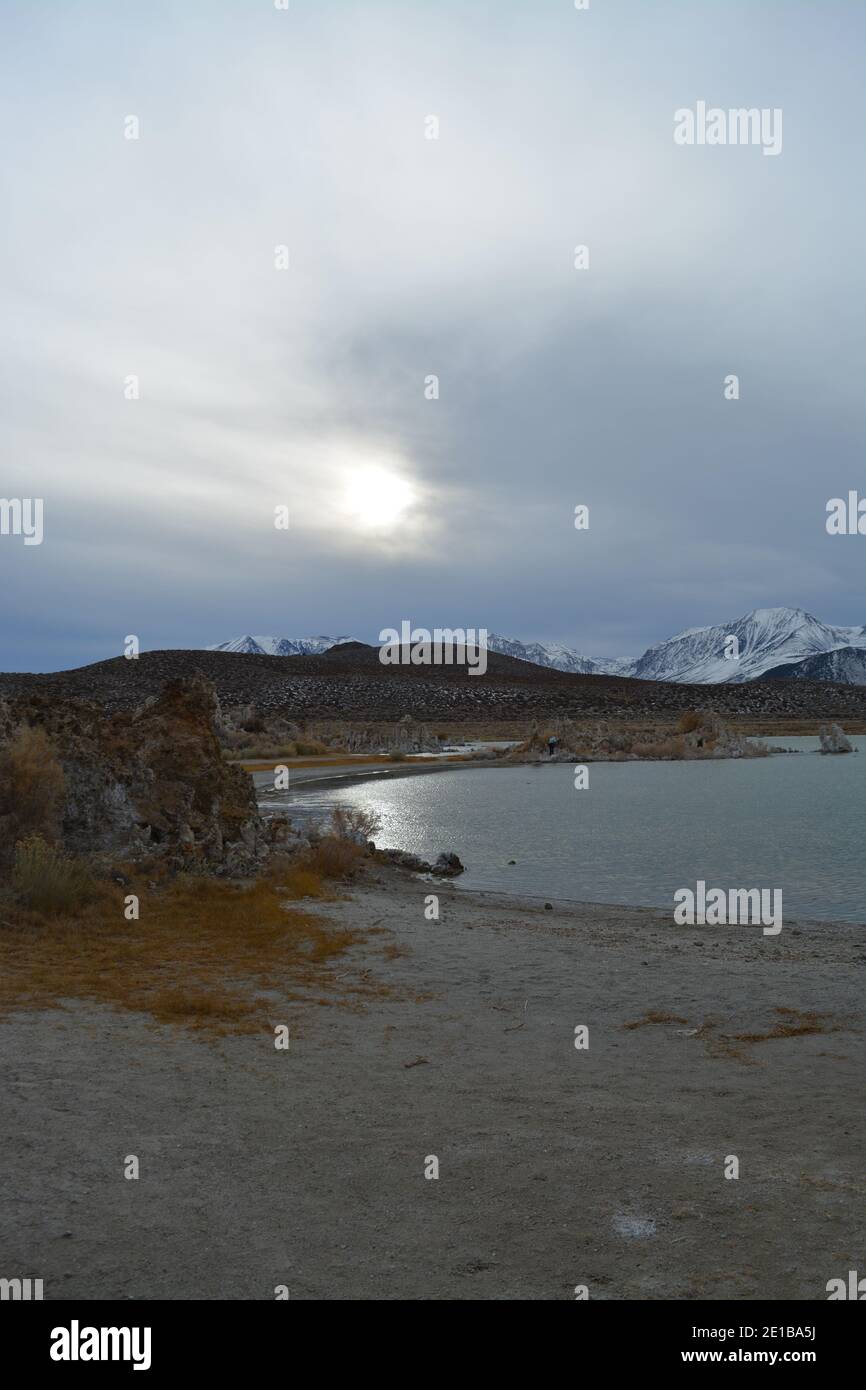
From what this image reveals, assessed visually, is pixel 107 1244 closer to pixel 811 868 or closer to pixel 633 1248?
pixel 633 1248

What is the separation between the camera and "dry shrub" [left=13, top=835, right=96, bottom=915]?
36.4 feet

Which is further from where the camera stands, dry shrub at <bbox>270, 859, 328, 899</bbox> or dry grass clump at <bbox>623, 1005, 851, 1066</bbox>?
dry shrub at <bbox>270, 859, 328, 899</bbox>

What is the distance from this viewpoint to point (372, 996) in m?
8.97

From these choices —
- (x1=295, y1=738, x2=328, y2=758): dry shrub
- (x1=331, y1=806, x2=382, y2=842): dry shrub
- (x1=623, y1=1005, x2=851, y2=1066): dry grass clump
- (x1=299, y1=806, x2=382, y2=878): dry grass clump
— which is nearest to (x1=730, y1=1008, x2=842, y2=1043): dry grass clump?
(x1=623, y1=1005, x2=851, y2=1066): dry grass clump

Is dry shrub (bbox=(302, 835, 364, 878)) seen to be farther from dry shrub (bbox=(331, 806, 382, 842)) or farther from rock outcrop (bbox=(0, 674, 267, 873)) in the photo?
rock outcrop (bbox=(0, 674, 267, 873))

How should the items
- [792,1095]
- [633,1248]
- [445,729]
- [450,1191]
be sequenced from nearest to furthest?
[633,1248] < [450,1191] < [792,1095] < [445,729]

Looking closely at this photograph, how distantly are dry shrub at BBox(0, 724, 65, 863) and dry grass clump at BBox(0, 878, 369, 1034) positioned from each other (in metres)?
1.40

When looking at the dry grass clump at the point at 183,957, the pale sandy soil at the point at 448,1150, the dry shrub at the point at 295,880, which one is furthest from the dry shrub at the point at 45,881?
the pale sandy soil at the point at 448,1150

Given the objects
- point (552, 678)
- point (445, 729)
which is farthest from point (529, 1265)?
point (552, 678)

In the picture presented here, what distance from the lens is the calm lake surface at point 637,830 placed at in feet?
54.3

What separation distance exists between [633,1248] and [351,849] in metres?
12.5

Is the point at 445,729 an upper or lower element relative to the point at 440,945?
upper
